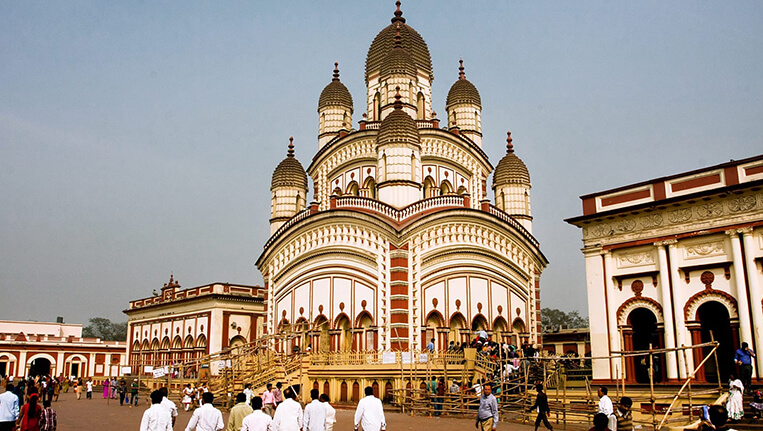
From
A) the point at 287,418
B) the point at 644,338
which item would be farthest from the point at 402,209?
the point at 287,418

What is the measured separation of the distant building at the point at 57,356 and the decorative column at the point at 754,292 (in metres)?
49.6

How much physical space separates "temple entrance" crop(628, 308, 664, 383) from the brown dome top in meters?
21.2

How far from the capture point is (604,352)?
875 inches

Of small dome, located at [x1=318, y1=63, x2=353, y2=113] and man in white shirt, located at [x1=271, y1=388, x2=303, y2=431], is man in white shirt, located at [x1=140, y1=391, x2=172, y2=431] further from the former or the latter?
small dome, located at [x1=318, y1=63, x2=353, y2=113]

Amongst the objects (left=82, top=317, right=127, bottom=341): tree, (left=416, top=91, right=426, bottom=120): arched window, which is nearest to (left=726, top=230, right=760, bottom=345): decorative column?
(left=416, top=91, right=426, bottom=120): arched window

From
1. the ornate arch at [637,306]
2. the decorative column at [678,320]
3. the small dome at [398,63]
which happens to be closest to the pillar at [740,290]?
the decorative column at [678,320]

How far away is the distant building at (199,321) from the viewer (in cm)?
4350

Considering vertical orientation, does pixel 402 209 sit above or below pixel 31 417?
above

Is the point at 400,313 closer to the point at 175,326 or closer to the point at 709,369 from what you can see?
the point at 709,369

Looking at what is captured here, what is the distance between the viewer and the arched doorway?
5770cm

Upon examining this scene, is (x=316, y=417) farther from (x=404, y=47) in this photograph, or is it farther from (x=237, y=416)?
(x=404, y=47)

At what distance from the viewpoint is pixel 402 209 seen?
30938mm

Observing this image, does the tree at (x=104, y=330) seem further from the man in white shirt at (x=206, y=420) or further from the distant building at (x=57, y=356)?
the man in white shirt at (x=206, y=420)

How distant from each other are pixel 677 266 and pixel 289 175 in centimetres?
2442
